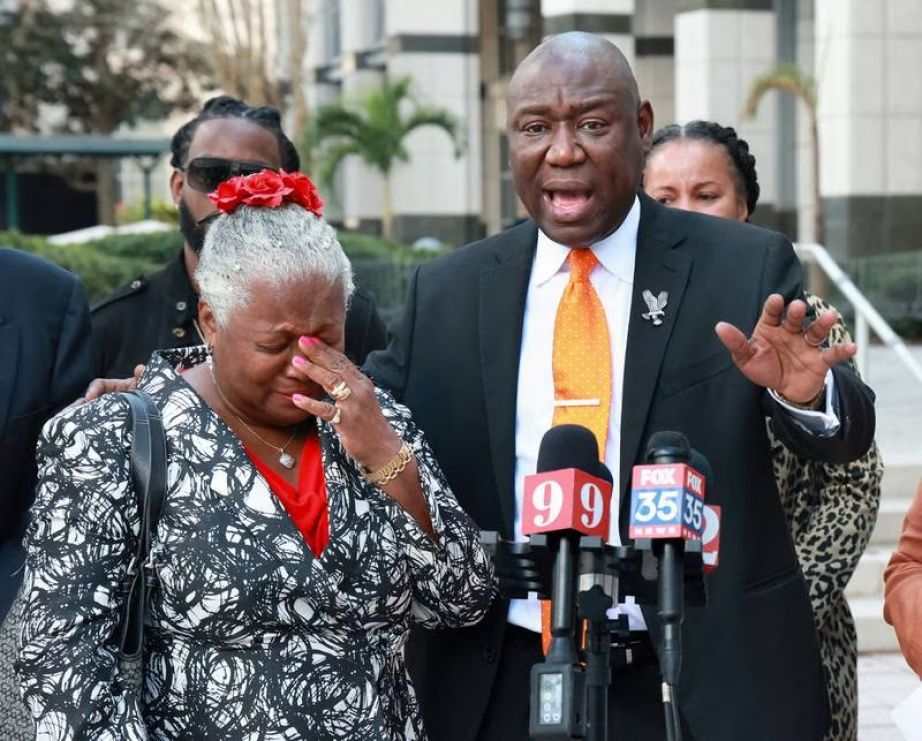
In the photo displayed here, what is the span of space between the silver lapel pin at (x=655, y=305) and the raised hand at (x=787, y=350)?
1.18 ft

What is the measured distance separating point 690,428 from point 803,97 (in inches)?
650

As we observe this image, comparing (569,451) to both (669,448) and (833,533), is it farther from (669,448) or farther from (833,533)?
(833,533)

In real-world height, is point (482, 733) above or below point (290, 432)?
below

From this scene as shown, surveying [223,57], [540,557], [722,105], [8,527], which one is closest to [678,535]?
[540,557]

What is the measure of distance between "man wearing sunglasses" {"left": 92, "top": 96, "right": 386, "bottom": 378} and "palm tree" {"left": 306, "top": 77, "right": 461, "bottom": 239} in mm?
19286

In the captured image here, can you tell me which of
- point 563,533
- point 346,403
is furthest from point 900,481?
point 563,533

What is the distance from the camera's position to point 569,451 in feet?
8.86

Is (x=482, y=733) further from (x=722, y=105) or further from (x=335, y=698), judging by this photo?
(x=722, y=105)

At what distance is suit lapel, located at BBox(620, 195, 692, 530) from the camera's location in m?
3.48

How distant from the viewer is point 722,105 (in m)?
20.1

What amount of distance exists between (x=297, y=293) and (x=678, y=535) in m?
1.02

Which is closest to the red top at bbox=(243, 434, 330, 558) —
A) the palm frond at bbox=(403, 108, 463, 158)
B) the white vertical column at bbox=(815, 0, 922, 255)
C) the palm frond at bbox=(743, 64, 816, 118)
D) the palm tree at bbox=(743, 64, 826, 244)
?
the white vertical column at bbox=(815, 0, 922, 255)

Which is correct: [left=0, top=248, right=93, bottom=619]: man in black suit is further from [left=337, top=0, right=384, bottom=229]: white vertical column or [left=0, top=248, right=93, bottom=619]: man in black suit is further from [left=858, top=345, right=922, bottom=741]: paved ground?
[left=337, top=0, right=384, bottom=229]: white vertical column

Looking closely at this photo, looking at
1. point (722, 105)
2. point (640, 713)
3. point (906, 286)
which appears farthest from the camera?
point (722, 105)
